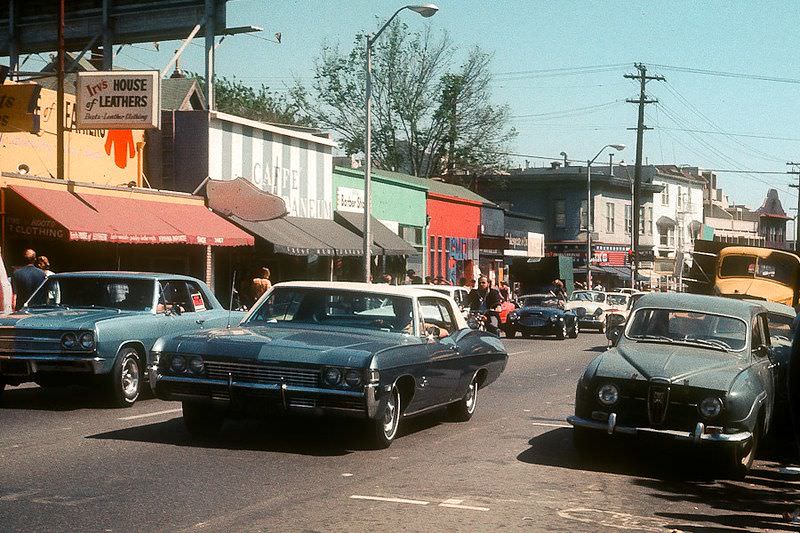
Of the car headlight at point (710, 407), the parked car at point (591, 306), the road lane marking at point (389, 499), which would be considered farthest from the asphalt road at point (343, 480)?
the parked car at point (591, 306)

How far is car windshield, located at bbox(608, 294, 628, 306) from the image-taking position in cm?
4300

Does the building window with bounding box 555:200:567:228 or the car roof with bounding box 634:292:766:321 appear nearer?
the car roof with bounding box 634:292:766:321

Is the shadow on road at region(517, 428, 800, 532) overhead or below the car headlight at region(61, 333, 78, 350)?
below

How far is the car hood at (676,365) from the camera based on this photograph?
10.0 m

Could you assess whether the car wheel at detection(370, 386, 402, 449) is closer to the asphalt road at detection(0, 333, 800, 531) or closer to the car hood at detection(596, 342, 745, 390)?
the asphalt road at detection(0, 333, 800, 531)

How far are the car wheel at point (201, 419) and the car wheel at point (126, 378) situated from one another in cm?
274

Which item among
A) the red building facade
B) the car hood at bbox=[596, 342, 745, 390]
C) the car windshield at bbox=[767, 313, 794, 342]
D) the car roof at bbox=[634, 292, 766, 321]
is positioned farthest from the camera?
the red building facade

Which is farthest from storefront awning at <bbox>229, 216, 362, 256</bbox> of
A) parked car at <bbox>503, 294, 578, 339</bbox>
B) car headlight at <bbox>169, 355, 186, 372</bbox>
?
car headlight at <bbox>169, 355, 186, 372</bbox>

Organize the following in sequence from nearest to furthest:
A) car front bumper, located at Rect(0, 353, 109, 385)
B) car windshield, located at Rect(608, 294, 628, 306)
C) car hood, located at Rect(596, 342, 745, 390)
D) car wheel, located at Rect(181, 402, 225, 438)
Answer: car hood, located at Rect(596, 342, 745, 390), car wheel, located at Rect(181, 402, 225, 438), car front bumper, located at Rect(0, 353, 109, 385), car windshield, located at Rect(608, 294, 628, 306)

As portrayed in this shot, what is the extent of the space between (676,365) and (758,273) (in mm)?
24884

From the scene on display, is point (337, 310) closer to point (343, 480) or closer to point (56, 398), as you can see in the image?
point (343, 480)

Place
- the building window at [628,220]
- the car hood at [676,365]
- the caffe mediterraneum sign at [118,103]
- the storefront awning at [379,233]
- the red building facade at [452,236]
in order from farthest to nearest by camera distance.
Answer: the building window at [628,220]
the red building facade at [452,236]
the storefront awning at [379,233]
the caffe mediterraneum sign at [118,103]
the car hood at [676,365]

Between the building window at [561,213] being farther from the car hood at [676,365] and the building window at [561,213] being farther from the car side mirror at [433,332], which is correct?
the car hood at [676,365]

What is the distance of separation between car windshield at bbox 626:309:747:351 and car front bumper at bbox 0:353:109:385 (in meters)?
5.80
